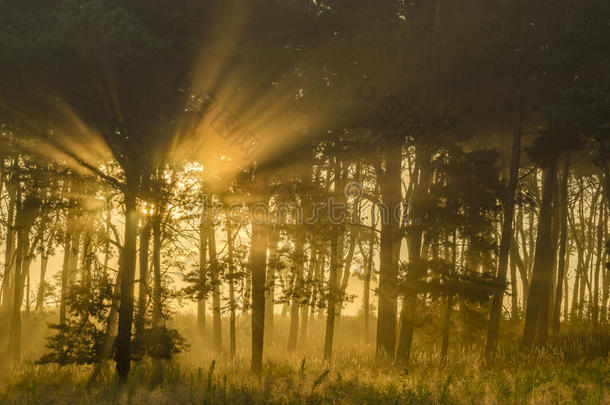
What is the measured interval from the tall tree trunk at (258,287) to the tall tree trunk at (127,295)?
3.37 meters

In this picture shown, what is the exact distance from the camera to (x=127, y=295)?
51.6 ft

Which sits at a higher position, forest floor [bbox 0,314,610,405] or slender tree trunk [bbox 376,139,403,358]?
slender tree trunk [bbox 376,139,403,358]

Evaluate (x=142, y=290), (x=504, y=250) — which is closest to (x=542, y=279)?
(x=504, y=250)

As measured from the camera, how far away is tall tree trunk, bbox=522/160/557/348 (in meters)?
19.4

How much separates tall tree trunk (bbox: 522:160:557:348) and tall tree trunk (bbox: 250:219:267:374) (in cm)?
852

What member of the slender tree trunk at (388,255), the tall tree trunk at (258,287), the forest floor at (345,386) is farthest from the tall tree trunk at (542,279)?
the tall tree trunk at (258,287)

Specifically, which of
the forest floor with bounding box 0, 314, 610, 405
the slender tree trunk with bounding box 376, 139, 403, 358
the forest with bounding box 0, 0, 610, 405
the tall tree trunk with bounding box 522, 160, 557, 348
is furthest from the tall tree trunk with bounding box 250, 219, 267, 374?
the tall tree trunk with bounding box 522, 160, 557, 348

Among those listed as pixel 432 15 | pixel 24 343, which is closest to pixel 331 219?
pixel 432 15

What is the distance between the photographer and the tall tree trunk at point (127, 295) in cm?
1527

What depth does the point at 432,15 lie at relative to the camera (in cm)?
2011

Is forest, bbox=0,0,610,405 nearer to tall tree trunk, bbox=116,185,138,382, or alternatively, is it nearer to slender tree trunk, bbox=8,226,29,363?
tall tree trunk, bbox=116,185,138,382

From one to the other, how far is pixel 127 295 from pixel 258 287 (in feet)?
12.0

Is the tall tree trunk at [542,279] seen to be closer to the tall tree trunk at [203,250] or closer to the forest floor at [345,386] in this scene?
the forest floor at [345,386]

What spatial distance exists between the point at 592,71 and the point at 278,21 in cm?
952
